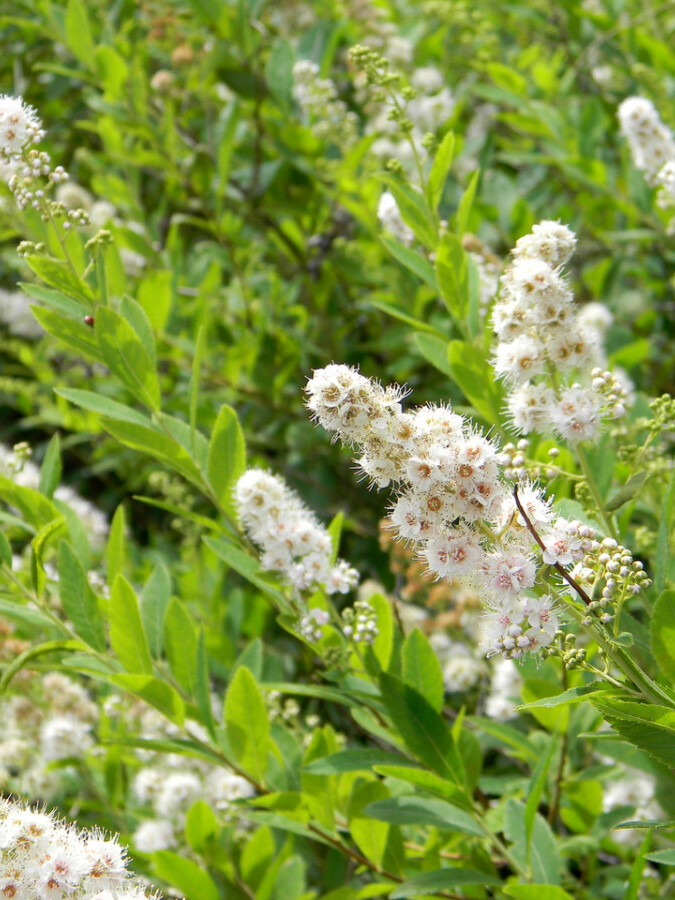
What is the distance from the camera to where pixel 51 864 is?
1408 millimetres

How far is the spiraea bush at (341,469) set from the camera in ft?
4.66

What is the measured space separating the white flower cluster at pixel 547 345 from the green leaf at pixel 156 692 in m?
0.82

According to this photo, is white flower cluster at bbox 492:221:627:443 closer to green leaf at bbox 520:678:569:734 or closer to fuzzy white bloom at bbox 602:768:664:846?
green leaf at bbox 520:678:569:734

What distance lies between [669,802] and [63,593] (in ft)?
3.99

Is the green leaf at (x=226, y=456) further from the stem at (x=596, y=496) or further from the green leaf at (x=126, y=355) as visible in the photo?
the stem at (x=596, y=496)

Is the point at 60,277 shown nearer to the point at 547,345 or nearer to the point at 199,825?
the point at 547,345

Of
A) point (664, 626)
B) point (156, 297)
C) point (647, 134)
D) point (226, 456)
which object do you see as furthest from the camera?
point (156, 297)

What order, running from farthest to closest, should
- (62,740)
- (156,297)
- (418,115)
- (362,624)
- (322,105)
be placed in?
(418,115), (322,105), (156,297), (62,740), (362,624)

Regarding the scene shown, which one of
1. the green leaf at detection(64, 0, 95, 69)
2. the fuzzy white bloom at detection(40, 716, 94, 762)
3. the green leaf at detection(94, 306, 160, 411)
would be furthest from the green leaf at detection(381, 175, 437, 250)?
the green leaf at detection(64, 0, 95, 69)

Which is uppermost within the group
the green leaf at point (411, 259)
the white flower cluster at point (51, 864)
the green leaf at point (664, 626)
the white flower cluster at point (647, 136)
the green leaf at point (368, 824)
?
the white flower cluster at point (647, 136)

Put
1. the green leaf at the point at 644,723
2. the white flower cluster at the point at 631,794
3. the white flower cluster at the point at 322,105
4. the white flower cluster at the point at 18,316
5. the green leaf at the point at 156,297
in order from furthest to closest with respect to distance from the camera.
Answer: the white flower cluster at the point at 18,316, the white flower cluster at the point at 322,105, the green leaf at the point at 156,297, the white flower cluster at the point at 631,794, the green leaf at the point at 644,723

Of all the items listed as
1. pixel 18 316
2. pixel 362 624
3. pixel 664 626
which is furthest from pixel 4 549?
pixel 18 316

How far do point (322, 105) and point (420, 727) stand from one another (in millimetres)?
2271

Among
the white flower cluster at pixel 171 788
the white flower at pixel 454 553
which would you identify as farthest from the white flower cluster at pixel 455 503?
the white flower cluster at pixel 171 788
